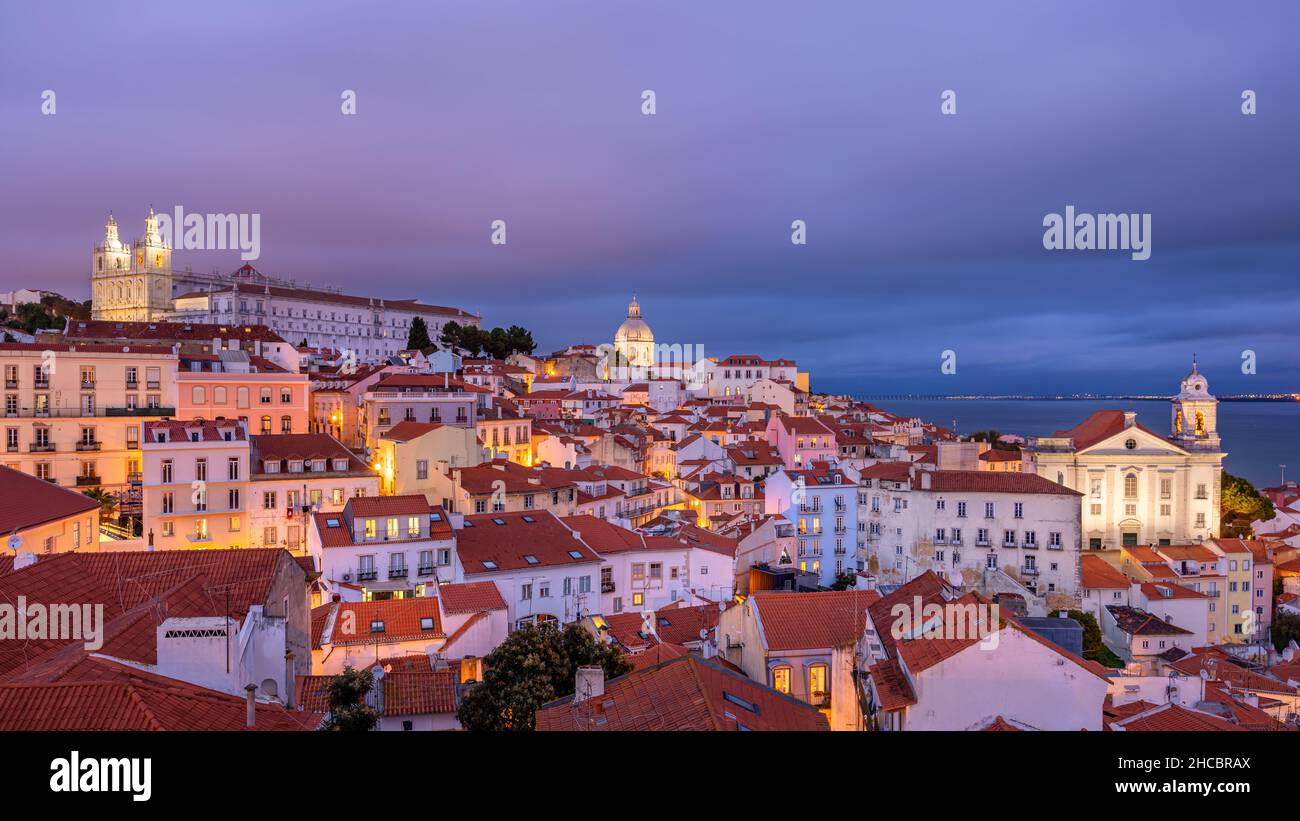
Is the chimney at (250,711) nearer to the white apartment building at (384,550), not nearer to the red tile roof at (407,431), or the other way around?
the white apartment building at (384,550)

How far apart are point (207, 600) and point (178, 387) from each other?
81.3ft

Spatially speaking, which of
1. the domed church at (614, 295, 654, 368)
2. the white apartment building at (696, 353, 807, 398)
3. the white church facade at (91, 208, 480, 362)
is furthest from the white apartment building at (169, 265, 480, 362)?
the white apartment building at (696, 353, 807, 398)

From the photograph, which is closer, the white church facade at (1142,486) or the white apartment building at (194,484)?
the white apartment building at (194,484)

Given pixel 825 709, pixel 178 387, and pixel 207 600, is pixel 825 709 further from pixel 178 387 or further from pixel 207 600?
pixel 178 387

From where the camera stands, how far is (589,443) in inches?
1763

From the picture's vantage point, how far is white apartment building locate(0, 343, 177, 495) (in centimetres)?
2812

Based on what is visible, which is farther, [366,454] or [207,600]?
[366,454]

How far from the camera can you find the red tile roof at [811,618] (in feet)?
44.8

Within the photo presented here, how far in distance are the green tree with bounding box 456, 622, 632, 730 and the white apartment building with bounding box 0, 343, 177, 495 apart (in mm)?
24945

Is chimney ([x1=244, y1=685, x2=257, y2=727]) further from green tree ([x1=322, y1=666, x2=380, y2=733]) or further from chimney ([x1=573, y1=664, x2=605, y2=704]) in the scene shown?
chimney ([x1=573, y1=664, x2=605, y2=704])

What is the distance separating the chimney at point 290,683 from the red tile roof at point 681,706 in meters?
3.20

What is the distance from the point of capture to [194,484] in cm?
2405

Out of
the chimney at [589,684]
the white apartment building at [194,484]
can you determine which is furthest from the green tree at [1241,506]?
the white apartment building at [194,484]
